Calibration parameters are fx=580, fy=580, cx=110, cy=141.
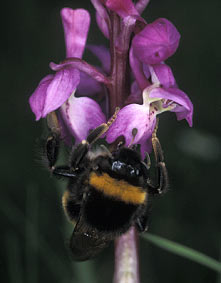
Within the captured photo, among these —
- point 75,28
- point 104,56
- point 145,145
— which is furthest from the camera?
point 104,56

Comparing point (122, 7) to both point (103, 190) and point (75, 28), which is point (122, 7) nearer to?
point (75, 28)

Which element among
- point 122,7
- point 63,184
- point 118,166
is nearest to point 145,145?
point 118,166

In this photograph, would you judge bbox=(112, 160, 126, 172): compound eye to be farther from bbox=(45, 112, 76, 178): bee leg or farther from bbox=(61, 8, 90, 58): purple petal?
bbox=(61, 8, 90, 58): purple petal

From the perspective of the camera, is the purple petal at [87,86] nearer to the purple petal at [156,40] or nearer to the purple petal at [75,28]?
the purple petal at [75,28]

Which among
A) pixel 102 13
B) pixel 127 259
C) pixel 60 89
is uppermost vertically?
pixel 102 13

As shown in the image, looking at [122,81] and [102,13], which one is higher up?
[102,13]

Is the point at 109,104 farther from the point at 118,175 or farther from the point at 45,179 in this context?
the point at 45,179

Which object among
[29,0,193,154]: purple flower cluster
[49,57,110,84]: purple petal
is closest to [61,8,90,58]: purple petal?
[29,0,193,154]: purple flower cluster

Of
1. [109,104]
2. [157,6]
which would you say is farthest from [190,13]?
[109,104]
